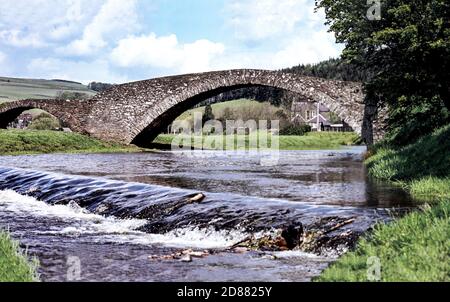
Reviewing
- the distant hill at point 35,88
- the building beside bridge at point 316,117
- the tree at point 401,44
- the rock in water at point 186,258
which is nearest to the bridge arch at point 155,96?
the tree at point 401,44

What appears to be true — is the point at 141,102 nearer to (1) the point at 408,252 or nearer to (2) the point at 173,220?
(2) the point at 173,220

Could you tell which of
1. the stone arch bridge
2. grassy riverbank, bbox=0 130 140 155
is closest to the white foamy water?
grassy riverbank, bbox=0 130 140 155

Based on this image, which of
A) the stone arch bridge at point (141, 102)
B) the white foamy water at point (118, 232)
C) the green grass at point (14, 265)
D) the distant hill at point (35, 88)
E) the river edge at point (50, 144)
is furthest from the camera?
the distant hill at point (35, 88)

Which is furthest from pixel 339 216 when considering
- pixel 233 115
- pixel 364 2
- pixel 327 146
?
pixel 233 115

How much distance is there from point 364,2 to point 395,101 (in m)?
3.42

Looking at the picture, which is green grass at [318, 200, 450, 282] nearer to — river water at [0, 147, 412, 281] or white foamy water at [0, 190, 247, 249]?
river water at [0, 147, 412, 281]

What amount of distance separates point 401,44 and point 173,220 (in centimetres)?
959

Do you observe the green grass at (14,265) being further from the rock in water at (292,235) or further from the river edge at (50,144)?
the river edge at (50,144)

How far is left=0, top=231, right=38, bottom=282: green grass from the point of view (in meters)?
7.22

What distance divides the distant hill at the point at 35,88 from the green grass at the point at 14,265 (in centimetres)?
14125

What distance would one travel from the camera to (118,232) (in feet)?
37.6

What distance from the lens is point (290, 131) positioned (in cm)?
7625

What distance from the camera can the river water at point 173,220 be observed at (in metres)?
8.12
